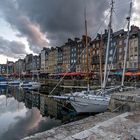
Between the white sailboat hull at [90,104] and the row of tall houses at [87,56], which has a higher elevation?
the row of tall houses at [87,56]

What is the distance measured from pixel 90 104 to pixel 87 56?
9.81 meters

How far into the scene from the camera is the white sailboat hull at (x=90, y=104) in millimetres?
17625

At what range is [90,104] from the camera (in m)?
17.9

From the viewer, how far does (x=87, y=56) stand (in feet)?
86.7

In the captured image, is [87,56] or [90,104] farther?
[87,56]

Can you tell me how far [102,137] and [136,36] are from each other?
59.9 meters

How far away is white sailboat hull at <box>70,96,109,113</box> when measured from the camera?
A: 694 inches

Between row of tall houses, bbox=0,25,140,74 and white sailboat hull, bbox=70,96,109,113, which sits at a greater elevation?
row of tall houses, bbox=0,25,140,74

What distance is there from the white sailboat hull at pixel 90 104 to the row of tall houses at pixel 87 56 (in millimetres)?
7080

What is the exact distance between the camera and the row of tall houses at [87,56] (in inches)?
2361

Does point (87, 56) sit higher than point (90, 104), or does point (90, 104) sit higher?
point (87, 56)

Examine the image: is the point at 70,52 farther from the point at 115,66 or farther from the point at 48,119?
the point at 48,119

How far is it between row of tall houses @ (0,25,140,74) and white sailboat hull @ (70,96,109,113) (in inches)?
279

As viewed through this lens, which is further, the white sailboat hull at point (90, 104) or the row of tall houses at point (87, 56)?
the row of tall houses at point (87, 56)
